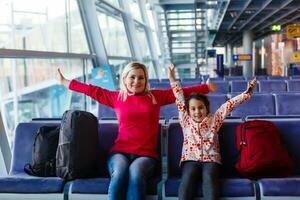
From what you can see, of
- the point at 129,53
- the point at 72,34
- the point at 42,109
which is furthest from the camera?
the point at 129,53

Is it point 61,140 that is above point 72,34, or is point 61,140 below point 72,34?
below

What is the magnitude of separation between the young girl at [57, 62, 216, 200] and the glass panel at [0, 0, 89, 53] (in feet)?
5.64

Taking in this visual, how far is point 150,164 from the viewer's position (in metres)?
3.87

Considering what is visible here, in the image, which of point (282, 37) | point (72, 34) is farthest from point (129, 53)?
point (282, 37)

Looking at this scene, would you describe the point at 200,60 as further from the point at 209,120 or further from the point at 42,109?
the point at 209,120

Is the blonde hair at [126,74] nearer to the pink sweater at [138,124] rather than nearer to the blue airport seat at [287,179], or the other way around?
the pink sweater at [138,124]

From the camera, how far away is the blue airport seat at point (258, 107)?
20.6 feet

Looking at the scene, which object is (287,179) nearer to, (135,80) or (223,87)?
(135,80)

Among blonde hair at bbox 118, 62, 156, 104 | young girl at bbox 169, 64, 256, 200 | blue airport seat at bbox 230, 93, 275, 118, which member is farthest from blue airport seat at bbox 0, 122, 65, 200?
blue airport seat at bbox 230, 93, 275, 118

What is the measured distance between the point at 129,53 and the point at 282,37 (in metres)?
20.2

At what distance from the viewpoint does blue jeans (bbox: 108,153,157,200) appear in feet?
11.7

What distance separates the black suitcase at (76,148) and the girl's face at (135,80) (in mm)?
451

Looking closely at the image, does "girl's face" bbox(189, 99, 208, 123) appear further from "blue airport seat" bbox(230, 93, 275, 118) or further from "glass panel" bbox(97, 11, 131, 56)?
"glass panel" bbox(97, 11, 131, 56)

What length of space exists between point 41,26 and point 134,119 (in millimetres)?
3371
